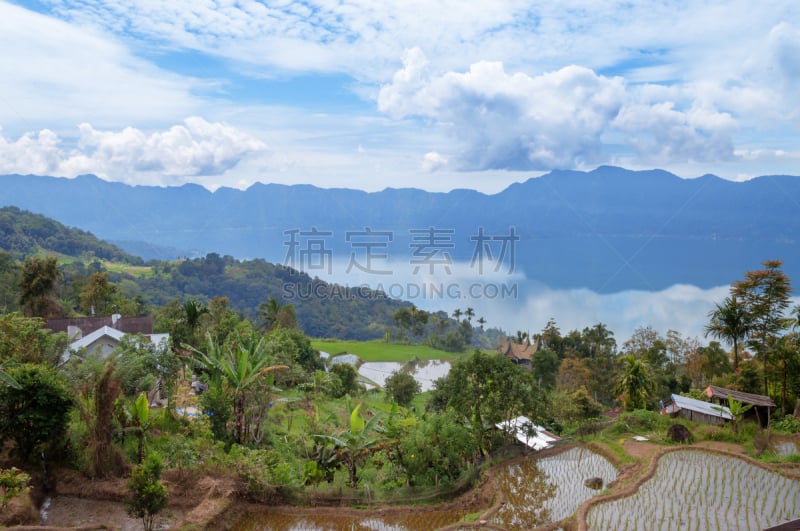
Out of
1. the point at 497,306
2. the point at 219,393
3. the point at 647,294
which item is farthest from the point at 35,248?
the point at 647,294

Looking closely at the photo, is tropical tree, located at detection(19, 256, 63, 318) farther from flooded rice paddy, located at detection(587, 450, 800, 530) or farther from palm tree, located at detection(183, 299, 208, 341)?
→ flooded rice paddy, located at detection(587, 450, 800, 530)

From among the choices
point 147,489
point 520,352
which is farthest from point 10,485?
point 520,352

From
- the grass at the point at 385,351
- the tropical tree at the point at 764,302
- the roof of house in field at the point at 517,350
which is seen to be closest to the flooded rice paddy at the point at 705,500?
the tropical tree at the point at 764,302

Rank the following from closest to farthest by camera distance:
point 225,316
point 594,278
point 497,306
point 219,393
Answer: point 219,393, point 225,316, point 497,306, point 594,278

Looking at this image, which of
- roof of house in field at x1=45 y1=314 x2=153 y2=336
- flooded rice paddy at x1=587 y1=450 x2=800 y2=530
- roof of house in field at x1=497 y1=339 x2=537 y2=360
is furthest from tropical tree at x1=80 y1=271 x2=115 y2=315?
flooded rice paddy at x1=587 y1=450 x2=800 y2=530

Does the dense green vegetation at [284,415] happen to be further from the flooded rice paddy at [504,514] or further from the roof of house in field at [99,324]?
the roof of house in field at [99,324]

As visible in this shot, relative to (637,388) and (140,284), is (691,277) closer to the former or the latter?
(140,284)
